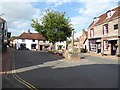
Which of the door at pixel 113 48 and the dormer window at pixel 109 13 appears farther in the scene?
the dormer window at pixel 109 13

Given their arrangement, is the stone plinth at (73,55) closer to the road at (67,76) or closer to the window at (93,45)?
the road at (67,76)

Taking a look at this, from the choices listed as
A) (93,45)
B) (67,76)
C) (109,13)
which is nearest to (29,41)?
(93,45)

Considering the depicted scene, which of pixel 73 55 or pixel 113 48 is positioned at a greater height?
pixel 113 48

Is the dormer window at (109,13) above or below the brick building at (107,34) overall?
above

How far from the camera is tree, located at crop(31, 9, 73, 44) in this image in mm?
52125

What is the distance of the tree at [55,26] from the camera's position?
52.1m

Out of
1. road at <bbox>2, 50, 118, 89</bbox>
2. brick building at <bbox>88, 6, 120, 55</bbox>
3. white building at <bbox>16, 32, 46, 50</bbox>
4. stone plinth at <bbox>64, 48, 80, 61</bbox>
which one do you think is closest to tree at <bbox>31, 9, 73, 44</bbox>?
brick building at <bbox>88, 6, 120, 55</bbox>

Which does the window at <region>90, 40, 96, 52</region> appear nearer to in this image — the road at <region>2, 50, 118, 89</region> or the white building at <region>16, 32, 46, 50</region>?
the road at <region>2, 50, 118, 89</region>

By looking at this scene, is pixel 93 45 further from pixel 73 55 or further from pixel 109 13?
pixel 73 55

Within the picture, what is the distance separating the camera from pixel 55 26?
52281 mm

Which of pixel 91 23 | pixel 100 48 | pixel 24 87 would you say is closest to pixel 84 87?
pixel 24 87

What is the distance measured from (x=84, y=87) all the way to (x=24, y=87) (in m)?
2.78

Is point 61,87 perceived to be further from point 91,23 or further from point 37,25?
point 91,23

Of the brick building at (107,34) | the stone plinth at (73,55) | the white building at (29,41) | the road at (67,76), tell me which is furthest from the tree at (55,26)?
the white building at (29,41)
